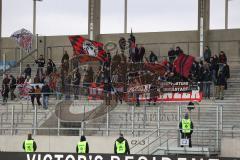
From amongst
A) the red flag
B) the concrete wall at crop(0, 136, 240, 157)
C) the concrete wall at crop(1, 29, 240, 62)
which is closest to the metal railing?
the concrete wall at crop(0, 136, 240, 157)

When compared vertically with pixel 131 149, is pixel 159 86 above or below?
above

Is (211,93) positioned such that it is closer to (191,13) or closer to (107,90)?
(107,90)

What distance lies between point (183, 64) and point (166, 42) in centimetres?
1000

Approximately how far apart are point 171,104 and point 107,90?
3233mm

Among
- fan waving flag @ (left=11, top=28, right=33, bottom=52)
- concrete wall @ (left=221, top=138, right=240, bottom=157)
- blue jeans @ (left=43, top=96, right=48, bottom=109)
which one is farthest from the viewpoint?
fan waving flag @ (left=11, top=28, right=33, bottom=52)

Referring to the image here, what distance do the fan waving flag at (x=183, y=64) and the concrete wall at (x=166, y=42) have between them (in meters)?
6.93

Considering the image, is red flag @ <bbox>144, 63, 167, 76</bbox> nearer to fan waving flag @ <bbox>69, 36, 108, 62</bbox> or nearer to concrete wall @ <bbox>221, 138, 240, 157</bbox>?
fan waving flag @ <bbox>69, 36, 108, 62</bbox>

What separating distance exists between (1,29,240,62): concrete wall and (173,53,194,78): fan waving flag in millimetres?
6933

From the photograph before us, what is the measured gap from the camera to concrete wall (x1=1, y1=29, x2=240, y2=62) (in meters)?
39.5

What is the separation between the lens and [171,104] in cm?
3134

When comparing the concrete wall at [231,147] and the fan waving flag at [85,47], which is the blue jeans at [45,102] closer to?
the fan waving flag at [85,47]

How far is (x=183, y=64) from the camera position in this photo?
32000mm

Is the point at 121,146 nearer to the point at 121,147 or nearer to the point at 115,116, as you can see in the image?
the point at 121,147

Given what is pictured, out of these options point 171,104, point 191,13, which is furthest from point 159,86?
point 191,13
